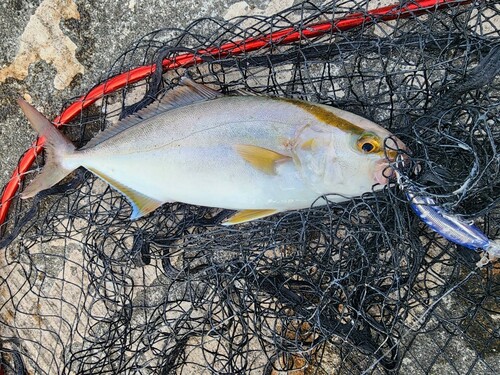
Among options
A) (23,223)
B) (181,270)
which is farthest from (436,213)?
(23,223)

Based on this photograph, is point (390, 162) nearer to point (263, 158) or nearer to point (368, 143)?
point (368, 143)

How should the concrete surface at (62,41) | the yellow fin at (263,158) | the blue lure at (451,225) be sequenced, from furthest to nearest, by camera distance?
the concrete surface at (62,41) → the yellow fin at (263,158) → the blue lure at (451,225)

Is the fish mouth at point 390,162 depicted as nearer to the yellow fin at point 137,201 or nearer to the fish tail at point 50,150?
the yellow fin at point 137,201

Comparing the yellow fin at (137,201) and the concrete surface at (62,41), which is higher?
the concrete surface at (62,41)

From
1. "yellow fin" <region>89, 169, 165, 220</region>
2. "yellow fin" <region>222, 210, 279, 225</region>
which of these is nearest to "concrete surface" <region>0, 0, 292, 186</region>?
"yellow fin" <region>89, 169, 165, 220</region>

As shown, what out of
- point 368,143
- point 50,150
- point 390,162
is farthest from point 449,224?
point 50,150

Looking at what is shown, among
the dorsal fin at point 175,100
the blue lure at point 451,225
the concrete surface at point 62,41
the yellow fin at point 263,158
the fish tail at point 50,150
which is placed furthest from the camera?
the concrete surface at point 62,41

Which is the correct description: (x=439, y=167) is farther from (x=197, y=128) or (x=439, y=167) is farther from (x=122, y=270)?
(x=122, y=270)

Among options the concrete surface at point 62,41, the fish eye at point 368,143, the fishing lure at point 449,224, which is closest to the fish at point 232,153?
the fish eye at point 368,143
